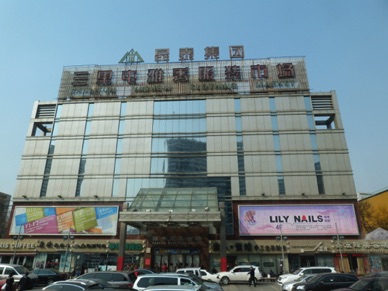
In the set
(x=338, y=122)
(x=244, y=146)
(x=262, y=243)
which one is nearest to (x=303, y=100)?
(x=338, y=122)

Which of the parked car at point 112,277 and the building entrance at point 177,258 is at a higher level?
the building entrance at point 177,258

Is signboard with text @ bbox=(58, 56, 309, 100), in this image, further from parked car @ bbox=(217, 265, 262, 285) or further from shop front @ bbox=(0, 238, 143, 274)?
parked car @ bbox=(217, 265, 262, 285)

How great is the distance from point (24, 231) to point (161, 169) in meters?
22.0

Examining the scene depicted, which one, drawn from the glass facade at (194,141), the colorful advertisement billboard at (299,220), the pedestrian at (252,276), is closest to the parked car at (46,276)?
the pedestrian at (252,276)

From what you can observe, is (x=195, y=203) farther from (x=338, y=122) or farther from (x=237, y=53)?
(x=237, y=53)

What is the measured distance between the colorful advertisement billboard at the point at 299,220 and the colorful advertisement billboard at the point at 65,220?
19.5 m

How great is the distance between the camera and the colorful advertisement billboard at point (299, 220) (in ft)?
130

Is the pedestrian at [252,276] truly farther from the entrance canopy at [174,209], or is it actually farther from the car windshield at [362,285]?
the car windshield at [362,285]

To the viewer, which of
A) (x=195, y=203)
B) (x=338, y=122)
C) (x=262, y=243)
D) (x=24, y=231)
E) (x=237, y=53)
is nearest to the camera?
(x=195, y=203)

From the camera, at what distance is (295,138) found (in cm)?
4569

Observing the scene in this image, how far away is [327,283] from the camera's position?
58.6 ft

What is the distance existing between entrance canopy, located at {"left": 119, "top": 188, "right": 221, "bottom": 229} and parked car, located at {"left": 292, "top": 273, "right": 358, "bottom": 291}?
1604cm

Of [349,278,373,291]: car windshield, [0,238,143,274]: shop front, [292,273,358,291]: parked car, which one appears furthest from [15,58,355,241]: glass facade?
[349,278,373,291]: car windshield

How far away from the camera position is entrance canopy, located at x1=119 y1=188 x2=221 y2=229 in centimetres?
3366
